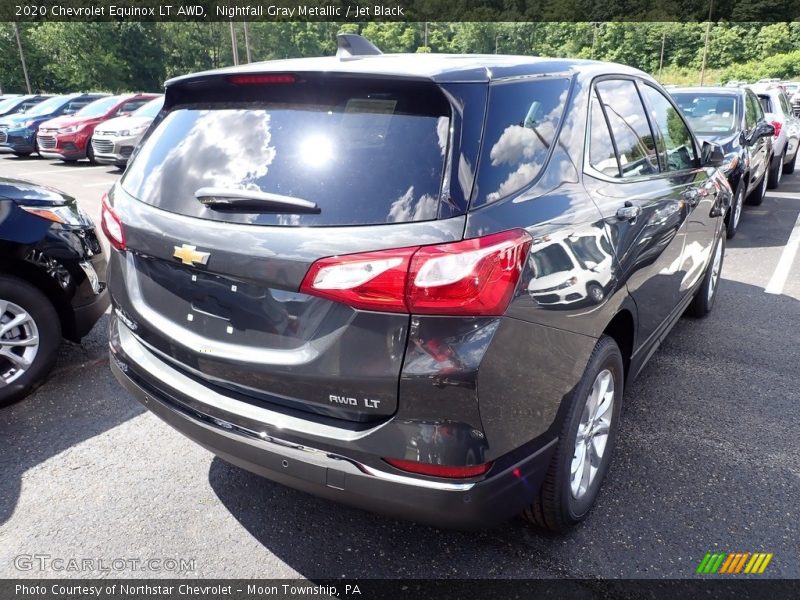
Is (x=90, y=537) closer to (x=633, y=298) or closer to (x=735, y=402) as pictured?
(x=633, y=298)

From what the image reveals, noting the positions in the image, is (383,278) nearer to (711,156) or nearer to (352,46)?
(352,46)

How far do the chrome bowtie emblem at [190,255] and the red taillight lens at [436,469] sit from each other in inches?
33.7

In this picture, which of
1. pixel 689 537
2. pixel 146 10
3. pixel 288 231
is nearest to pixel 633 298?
pixel 689 537

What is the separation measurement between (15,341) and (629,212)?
3.23 meters

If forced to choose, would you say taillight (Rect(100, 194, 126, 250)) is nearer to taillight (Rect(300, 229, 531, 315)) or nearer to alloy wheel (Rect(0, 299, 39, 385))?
taillight (Rect(300, 229, 531, 315))

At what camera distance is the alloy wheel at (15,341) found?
3.38m

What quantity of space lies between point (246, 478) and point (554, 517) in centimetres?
138

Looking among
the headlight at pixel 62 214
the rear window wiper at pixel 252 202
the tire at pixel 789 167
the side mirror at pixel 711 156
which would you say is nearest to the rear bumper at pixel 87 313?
the headlight at pixel 62 214

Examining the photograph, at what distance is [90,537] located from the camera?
2445 mm

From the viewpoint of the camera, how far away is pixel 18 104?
68.7ft

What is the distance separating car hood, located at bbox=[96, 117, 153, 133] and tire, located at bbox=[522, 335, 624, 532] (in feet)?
45.2

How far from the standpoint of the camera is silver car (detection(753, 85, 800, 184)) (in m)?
10.4

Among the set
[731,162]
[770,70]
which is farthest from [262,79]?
[770,70]

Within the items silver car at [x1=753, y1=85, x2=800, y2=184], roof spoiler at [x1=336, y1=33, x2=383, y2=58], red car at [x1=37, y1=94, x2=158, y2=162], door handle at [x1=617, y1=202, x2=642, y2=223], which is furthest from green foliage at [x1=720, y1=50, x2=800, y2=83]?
roof spoiler at [x1=336, y1=33, x2=383, y2=58]
